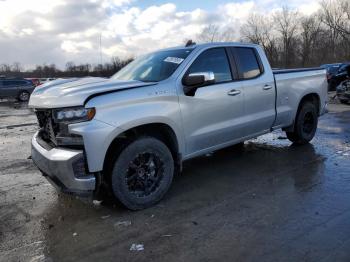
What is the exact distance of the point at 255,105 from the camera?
5766mm

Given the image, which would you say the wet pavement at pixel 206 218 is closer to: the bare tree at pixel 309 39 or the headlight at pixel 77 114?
the headlight at pixel 77 114

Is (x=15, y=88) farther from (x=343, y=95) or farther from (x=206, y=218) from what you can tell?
(x=206, y=218)

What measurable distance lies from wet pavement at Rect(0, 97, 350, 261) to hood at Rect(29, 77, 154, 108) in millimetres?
1280

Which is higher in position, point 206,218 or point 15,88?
point 15,88

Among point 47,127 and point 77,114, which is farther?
point 47,127

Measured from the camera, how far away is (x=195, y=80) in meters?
4.61

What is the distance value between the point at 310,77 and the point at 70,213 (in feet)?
16.2

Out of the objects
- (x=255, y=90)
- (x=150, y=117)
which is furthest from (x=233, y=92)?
(x=150, y=117)

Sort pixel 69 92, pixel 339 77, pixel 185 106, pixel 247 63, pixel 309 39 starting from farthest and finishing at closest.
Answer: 1. pixel 309 39
2. pixel 339 77
3. pixel 247 63
4. pixel 185 106
5. pixel 69 92

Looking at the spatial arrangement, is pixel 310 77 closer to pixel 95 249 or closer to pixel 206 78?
pixel 206 78

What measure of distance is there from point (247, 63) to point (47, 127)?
308 cm

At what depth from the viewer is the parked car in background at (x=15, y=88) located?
27344mm

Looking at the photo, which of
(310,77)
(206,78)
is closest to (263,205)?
(206,78)

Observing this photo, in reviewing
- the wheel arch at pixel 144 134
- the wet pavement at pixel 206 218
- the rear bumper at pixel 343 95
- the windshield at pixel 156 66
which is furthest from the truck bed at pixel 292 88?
the rear bumper at pixel 343 95
